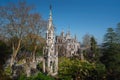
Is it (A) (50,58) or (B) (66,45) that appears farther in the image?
(B) (66,45)

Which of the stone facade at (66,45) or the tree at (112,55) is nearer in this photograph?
the tree at (112,55)

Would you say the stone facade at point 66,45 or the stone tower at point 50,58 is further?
the stone facade at point 66,45

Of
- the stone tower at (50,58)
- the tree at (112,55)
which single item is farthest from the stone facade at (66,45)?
the stone tower at (50,58)

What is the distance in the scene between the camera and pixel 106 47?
33906 mm

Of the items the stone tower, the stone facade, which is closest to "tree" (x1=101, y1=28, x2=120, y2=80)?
the stone tower

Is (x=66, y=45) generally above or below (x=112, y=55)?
above

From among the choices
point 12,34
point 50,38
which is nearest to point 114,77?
point 50,38

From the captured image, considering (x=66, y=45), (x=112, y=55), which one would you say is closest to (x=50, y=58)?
(x=112, y=55)

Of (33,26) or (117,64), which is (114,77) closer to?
(117,64)

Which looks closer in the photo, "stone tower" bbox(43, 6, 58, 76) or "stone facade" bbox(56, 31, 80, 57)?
"stone tower" bbox(43, 6, 58, 76)

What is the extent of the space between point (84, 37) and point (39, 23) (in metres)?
32.7

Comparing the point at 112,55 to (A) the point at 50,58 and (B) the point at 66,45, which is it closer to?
(A) the point at 50,58

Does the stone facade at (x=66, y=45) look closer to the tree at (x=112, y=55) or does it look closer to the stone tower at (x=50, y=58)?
the tree at (x=112, y=55)

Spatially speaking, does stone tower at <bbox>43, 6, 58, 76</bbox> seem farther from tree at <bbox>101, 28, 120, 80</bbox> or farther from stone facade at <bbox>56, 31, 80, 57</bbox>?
stone facade at <bbox>56, 31, 80, 57</bbox>
